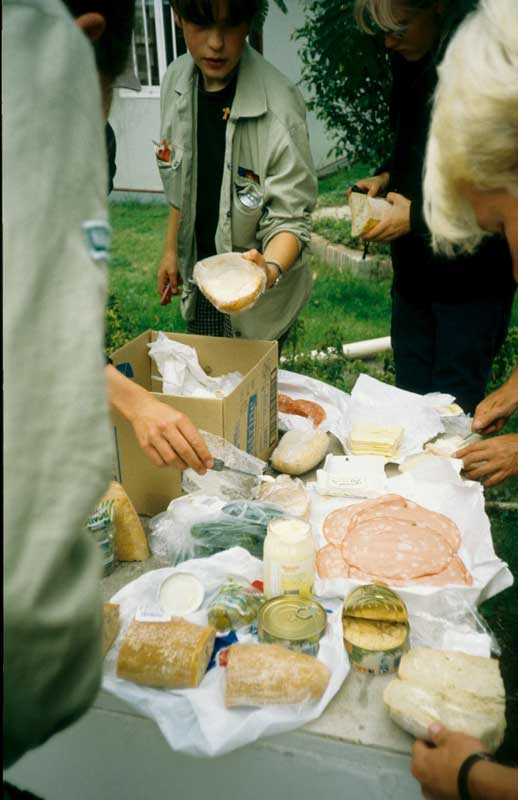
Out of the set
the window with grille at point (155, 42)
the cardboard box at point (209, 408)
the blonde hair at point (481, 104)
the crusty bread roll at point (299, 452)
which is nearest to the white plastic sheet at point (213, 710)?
the cardboard box at point (209, 408)

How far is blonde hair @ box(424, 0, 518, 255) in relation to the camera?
129cm

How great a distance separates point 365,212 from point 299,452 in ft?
3.28

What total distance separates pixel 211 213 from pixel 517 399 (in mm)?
1450

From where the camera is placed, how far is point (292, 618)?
1401 millimetres

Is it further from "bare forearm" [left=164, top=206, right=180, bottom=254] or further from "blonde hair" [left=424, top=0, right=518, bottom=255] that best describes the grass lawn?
"blonde hair" [left=424, top=0, right=518, bottom=255]

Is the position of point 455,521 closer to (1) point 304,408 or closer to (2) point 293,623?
(2) point 293,623

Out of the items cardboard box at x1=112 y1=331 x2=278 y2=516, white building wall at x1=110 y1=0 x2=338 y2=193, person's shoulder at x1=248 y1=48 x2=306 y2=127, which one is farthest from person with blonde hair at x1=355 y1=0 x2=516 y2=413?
white building wall at x1=110 y1=0 x2=338 y2=193

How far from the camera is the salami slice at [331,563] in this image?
5.14 ft

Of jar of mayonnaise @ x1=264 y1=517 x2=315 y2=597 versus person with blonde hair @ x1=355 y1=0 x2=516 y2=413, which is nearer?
jar of mayonnaise @ x1=264 y1=517 x2=315 y2=597

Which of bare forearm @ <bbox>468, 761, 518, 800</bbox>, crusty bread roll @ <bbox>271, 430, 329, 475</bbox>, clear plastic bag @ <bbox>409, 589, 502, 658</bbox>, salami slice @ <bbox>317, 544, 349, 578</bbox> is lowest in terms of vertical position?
crusty bread roll @ <bbox>271, 430, 329, 475</bbox>

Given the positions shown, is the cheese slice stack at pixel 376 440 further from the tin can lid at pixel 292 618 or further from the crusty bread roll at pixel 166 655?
the crusty bread roll at pixel 166 655

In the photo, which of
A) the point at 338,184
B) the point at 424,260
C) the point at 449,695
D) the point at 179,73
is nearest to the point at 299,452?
the point at 449,695

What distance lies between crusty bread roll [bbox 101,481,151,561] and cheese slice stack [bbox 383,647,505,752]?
2.31ft

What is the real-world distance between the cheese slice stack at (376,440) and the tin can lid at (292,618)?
755mm
